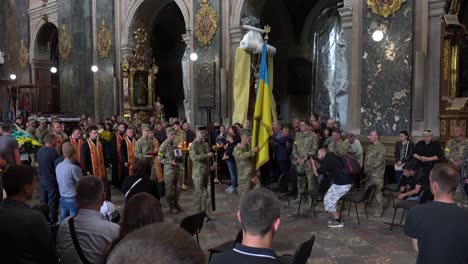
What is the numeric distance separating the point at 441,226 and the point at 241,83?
9106mm

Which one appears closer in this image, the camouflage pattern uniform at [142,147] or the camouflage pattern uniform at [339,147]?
the camouflage pattern uniform at [339,147]

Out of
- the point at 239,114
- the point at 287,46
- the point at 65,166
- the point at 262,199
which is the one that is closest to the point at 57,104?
the point at 287,46

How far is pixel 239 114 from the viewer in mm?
12352

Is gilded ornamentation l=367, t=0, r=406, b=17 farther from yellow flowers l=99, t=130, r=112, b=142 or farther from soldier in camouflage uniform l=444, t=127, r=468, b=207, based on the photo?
yellow flowers l=99, t=130, r=112, b=142

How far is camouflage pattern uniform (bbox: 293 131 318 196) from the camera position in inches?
381

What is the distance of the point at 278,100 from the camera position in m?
19.4

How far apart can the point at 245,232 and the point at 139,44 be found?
1629cm

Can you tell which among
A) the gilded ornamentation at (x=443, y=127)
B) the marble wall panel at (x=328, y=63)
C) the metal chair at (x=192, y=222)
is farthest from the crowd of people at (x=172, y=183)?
the marble wall panel at (x=328, y=63)

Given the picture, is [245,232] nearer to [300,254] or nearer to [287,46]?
[300,254]

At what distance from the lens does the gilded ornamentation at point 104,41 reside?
752 inches

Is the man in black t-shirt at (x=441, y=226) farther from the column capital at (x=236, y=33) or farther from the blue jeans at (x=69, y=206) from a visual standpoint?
the column capital at (x=236, y=33)

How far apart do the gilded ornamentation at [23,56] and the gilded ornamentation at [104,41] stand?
7678 millimetres

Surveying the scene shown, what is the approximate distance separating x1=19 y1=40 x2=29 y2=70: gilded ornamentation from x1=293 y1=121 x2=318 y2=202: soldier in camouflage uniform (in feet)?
65.8

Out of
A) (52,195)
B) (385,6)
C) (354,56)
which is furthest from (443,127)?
(52,195)
